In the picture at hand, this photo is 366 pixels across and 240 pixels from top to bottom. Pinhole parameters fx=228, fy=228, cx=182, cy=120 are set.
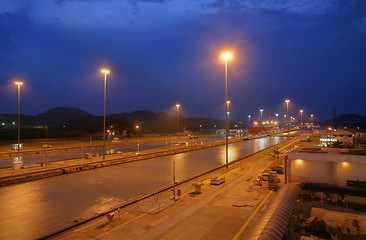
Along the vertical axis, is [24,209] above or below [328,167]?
below

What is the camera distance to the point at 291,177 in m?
18.2

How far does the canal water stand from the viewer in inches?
473

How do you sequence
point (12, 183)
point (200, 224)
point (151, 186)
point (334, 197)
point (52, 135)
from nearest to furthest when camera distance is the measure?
point (200, 224) → point (334, 197) → point (151, 186) → point (12, 183) → point (52, 135)

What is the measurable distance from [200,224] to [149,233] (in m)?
2.51

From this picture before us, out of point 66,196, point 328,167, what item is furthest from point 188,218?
point 328,167

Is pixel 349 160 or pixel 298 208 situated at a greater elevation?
pixel 349 160

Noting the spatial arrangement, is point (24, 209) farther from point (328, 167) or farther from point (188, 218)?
point (328, 167)

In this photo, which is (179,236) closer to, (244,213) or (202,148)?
(244,213)

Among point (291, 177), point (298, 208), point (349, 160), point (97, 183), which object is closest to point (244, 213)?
point (298, 208)

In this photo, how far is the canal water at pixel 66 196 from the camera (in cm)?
1201

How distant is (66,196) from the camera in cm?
1709

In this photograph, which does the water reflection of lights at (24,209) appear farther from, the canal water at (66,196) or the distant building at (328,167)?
the distant building at (328,167)

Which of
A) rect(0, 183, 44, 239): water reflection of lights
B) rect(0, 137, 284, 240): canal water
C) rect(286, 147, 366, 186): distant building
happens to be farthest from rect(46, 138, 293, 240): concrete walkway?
rect(286, 147, 366, 186): distant building

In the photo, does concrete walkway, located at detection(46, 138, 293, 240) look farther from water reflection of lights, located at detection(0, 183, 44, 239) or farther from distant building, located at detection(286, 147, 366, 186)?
distant building, located at detection(286, 147, 366, 186)
